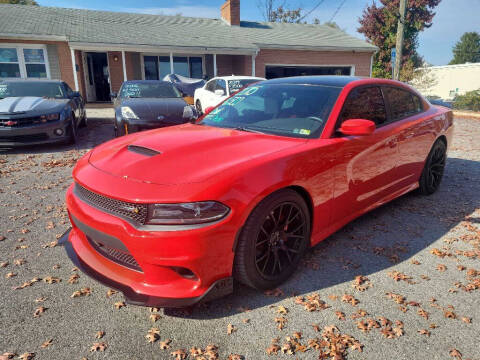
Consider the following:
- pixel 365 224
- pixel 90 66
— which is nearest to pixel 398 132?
pixel 365 224

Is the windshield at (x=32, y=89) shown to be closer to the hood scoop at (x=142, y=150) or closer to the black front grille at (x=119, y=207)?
the hood scoop at (x=142, y=150)

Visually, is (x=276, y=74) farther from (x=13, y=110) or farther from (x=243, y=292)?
(x=243, y=292)

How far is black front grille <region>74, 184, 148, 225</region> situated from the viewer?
211cm

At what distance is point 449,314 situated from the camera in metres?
2.41

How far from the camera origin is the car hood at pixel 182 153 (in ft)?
7.44

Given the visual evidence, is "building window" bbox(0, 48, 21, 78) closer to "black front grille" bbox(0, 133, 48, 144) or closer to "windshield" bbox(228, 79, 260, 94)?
"windshield" bbox(228, 79, 260, 94)

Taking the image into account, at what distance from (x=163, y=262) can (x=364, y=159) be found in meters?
2.10

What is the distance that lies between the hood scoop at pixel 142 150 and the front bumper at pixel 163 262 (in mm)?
549

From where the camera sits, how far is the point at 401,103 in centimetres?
399

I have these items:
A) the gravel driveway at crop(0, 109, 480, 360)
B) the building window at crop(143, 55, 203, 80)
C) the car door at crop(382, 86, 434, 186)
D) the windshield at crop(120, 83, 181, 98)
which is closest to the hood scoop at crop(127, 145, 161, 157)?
the gravel driveway at crop(0, 109, 480, 360)

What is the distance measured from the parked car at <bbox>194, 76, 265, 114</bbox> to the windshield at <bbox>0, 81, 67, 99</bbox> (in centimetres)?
433

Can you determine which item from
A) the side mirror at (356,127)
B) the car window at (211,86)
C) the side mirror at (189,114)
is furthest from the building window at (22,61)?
the side mirror at (356,127)

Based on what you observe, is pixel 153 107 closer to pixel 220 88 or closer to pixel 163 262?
pixel 220 88

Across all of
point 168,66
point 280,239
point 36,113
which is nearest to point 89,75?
point 168,66
